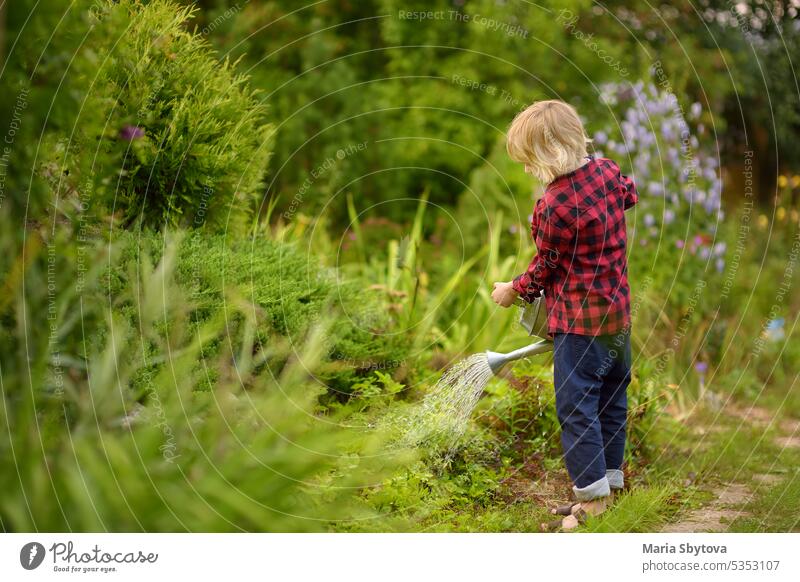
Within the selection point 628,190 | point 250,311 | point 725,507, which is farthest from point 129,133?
point 725,507

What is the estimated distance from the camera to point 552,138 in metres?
3.09

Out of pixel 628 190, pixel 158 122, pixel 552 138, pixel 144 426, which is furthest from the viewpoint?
pixel 158 122

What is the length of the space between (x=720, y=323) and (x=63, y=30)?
4355mm

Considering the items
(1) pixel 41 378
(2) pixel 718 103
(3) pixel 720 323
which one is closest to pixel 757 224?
(2) pixel 718 103

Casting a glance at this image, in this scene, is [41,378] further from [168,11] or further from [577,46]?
[577,46]

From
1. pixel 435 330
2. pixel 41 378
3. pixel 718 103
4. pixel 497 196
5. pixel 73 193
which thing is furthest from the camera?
pixel 718 103

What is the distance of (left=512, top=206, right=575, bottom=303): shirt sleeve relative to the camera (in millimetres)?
3041

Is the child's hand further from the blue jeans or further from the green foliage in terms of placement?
the green foliage

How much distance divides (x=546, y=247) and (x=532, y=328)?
41cm

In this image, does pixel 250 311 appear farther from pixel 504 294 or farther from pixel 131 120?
pixel 504 294

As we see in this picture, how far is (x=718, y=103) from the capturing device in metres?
8.15

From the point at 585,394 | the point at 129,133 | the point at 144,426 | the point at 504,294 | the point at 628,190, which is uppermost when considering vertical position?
the point at 129,133

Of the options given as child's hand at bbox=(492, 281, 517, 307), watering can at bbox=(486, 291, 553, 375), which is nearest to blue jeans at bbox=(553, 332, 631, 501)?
watering can at bbox=(486, 291, 553, 375)

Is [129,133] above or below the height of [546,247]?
above
